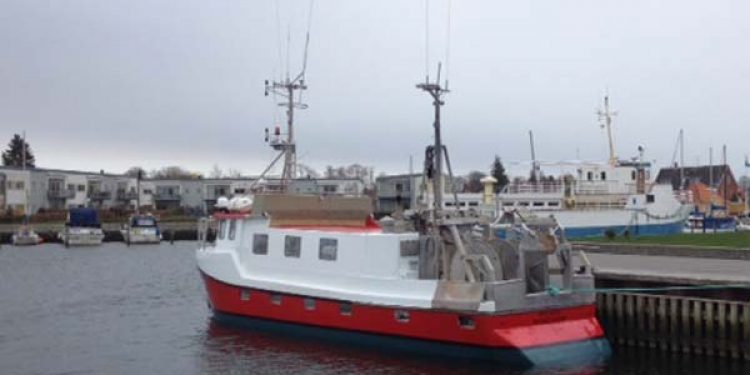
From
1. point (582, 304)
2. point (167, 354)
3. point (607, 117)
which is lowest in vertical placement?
point (167, 354)

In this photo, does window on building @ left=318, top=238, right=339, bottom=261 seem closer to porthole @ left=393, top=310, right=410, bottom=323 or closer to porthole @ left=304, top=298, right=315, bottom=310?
porthole @ left=304, top=298, right=315, bottom=310

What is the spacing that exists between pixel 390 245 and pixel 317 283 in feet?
8.80

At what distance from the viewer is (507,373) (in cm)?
2012

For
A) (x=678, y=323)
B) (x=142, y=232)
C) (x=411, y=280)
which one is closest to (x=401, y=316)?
(x=411, y=280)

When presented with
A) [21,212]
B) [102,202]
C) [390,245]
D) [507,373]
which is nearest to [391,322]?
[390,245]

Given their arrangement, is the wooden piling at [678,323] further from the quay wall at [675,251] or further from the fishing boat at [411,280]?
the quay wall at [675,251]

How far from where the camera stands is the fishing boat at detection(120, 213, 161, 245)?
260 ft

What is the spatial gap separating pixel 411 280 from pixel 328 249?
3.60 metres

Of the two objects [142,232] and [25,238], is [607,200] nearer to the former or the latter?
[142,232]

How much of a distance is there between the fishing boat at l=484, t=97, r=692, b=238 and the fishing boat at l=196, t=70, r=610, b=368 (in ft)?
87.5

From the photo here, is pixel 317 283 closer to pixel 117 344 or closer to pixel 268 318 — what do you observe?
pixel 268 318

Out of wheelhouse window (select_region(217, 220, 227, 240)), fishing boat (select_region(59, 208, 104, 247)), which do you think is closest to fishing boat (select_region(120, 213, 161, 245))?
fishing boat (select_region(59, 208, 104, 247))

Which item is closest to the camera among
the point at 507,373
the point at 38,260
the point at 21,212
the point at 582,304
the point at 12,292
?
the point at 507,373

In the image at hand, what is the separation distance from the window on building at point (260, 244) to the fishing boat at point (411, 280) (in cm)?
3
